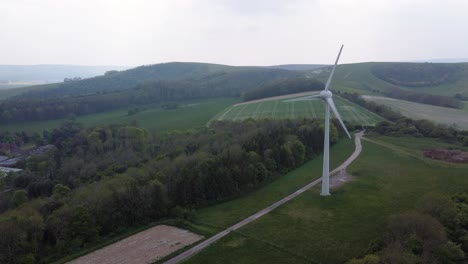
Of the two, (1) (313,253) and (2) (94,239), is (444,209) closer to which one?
(1) (313,253)

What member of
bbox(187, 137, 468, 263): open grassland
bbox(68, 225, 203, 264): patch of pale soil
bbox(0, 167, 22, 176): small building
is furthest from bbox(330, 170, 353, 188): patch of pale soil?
bbox(0, 167, 22, 176): small building

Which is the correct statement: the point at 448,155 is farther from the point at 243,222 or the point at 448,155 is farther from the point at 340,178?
the point at 243,222

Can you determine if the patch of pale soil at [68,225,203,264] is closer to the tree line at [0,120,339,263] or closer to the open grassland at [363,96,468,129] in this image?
the tree line at [0,120,339,263]

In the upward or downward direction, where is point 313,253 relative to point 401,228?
downward

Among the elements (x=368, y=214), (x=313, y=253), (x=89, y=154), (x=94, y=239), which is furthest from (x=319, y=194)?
(x=89, y=154)

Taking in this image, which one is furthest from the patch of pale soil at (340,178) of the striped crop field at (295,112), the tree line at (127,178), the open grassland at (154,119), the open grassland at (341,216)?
the open grassland at (154,119)

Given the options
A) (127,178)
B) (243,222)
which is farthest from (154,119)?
(243,222)
